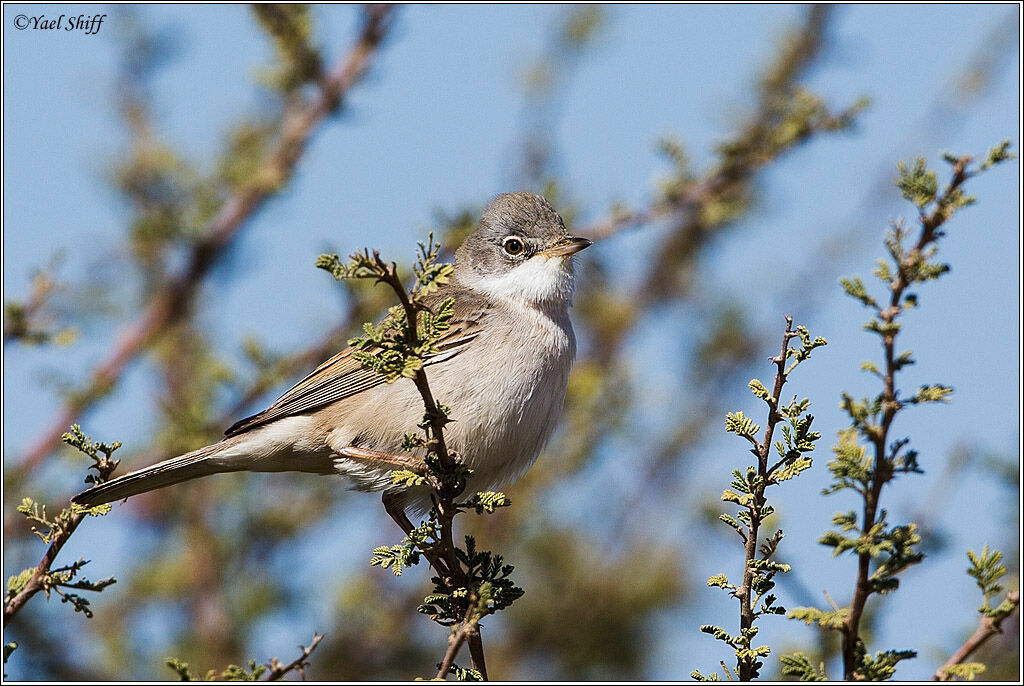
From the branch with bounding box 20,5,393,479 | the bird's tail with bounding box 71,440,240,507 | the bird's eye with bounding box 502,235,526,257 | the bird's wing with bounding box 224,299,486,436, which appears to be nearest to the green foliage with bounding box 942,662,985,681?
the bird's wing with bounding box 224,299,486,436

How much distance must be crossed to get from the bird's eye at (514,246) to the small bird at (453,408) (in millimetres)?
124

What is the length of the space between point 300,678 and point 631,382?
271cm

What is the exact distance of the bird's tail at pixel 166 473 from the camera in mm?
4430

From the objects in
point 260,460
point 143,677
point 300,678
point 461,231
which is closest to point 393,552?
point 260,460

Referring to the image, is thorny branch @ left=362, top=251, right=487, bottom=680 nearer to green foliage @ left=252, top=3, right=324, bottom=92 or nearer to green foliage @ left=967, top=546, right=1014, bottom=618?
green foliage @ left=967, top=546, right=1014, bottom=618

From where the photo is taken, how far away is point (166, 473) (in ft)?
15.3

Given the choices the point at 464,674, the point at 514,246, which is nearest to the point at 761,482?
the point at 464,674

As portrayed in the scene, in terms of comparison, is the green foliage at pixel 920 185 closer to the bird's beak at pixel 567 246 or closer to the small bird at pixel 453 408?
the small bird at pixel 453 408

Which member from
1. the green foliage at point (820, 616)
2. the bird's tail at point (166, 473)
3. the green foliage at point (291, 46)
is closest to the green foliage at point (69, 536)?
the bird's tail at point (166, 473)

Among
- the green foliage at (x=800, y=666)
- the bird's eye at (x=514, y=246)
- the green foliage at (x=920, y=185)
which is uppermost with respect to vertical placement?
the bird's eye at (x=514, y=246)

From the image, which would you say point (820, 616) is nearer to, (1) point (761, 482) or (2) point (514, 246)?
(1) point (761, 482)

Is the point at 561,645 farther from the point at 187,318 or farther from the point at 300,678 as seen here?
the point at 187,318

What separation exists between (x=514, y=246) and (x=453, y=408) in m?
1.29

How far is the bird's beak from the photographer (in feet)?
17.0
